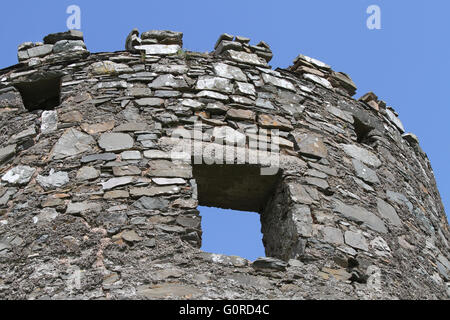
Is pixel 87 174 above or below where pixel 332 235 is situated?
above

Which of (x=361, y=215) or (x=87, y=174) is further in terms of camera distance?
(x=361, y=215)

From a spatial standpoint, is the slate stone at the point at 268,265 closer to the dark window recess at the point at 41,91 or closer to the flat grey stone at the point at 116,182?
the flat grey stone at the point at 116,182

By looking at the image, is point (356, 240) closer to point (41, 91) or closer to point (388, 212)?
point (388, 212)

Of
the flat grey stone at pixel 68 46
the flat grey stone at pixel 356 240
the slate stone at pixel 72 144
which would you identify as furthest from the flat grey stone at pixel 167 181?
the flat grey stone at pixel 68 46

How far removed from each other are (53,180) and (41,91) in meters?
1.28

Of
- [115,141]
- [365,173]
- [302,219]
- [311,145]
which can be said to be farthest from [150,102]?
[365,173]

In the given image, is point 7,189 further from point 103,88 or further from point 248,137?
point 248,137

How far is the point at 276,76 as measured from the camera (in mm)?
6000

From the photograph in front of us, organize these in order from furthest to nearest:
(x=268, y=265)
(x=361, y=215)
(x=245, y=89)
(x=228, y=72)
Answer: (x=228, y=72) < (x=245, y=89) < (x=361, y=215) < (x=268, y=265)

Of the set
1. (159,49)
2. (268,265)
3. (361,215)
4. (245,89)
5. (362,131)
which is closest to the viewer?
(268,265)

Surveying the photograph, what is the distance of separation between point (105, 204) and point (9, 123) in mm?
1350

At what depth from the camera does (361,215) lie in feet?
17.2

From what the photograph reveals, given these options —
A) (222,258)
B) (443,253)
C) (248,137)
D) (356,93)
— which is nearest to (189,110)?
(248,137)
